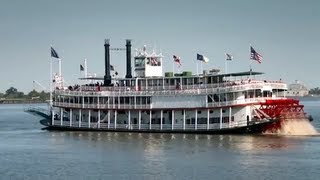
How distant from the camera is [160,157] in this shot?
53.5 metres

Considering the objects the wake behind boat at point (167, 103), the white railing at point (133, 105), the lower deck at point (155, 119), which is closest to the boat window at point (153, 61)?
the wake behind boat at point (167, 103)

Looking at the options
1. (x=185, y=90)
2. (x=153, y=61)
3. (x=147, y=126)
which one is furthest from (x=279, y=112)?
(x=153, y=61)

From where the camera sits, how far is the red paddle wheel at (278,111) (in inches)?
2645

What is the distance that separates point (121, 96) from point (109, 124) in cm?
367

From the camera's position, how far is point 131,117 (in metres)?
75.3

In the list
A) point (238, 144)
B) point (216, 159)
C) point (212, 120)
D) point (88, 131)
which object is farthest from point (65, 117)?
point (216, 159)

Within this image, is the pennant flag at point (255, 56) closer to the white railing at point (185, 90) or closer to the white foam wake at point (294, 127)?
the white railing at point (185, 90)

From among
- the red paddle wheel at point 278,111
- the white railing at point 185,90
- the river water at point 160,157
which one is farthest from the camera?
the white railing at point 185,90

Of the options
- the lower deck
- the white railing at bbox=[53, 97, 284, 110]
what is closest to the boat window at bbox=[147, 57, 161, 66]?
the white railing at bbox=[53, 97, 284, 110]

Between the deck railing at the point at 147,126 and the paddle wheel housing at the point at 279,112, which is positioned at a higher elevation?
the paddle wheel housing at the point at 279,112

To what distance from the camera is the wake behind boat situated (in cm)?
6800

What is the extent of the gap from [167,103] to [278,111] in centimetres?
1260

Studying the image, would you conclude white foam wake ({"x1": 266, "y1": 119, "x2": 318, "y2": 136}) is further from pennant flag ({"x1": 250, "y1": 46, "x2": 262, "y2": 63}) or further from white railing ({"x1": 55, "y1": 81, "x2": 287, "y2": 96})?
pennant flag ({"x1": 250, "y1": 46, "x2": 262, "y2": 63})

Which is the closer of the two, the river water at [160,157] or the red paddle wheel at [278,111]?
the river water at [160,157]
